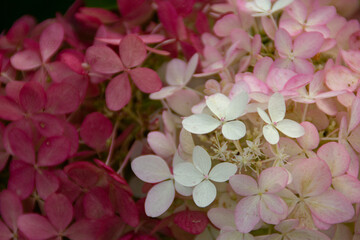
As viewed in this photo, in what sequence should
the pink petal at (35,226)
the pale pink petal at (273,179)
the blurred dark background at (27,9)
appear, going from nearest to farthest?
the pale pink petal at (273,179) → the pink petal at (35,226) → the blurred dark background at (27,9)

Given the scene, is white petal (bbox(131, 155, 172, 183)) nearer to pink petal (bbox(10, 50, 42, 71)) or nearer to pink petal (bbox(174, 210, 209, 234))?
pink petal (bbox(174, 210, 209, 234))

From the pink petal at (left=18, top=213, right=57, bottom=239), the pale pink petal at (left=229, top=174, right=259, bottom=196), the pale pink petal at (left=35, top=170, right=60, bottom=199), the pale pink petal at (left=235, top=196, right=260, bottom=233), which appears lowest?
the pink petal at (left=18, top=213, right=57, bottom=239)

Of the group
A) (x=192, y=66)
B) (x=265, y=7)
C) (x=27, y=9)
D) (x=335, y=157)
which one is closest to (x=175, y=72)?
(x=192, y=66)

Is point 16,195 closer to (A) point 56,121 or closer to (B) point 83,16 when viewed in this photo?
(A) point 56,121

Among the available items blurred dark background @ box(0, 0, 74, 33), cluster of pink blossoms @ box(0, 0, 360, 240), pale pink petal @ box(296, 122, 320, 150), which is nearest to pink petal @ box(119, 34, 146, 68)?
cluster of pink blossoms @ box(0, 0, 360, 240)

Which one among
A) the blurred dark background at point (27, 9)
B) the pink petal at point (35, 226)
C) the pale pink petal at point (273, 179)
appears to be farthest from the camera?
the blurred dark background at point (27, 9)

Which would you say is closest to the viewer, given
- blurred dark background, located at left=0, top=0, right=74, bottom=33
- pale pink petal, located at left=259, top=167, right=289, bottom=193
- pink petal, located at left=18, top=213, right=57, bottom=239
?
pale pink petal, located at left=259, top=167, right=289, bottom=193

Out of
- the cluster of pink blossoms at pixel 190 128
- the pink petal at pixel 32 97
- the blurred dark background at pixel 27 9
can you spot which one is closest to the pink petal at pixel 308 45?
the cluster of pink blossoms at pixel 190 128

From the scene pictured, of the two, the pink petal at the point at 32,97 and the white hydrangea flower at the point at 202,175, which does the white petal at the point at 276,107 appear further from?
the pink petal at the point at 32,97
